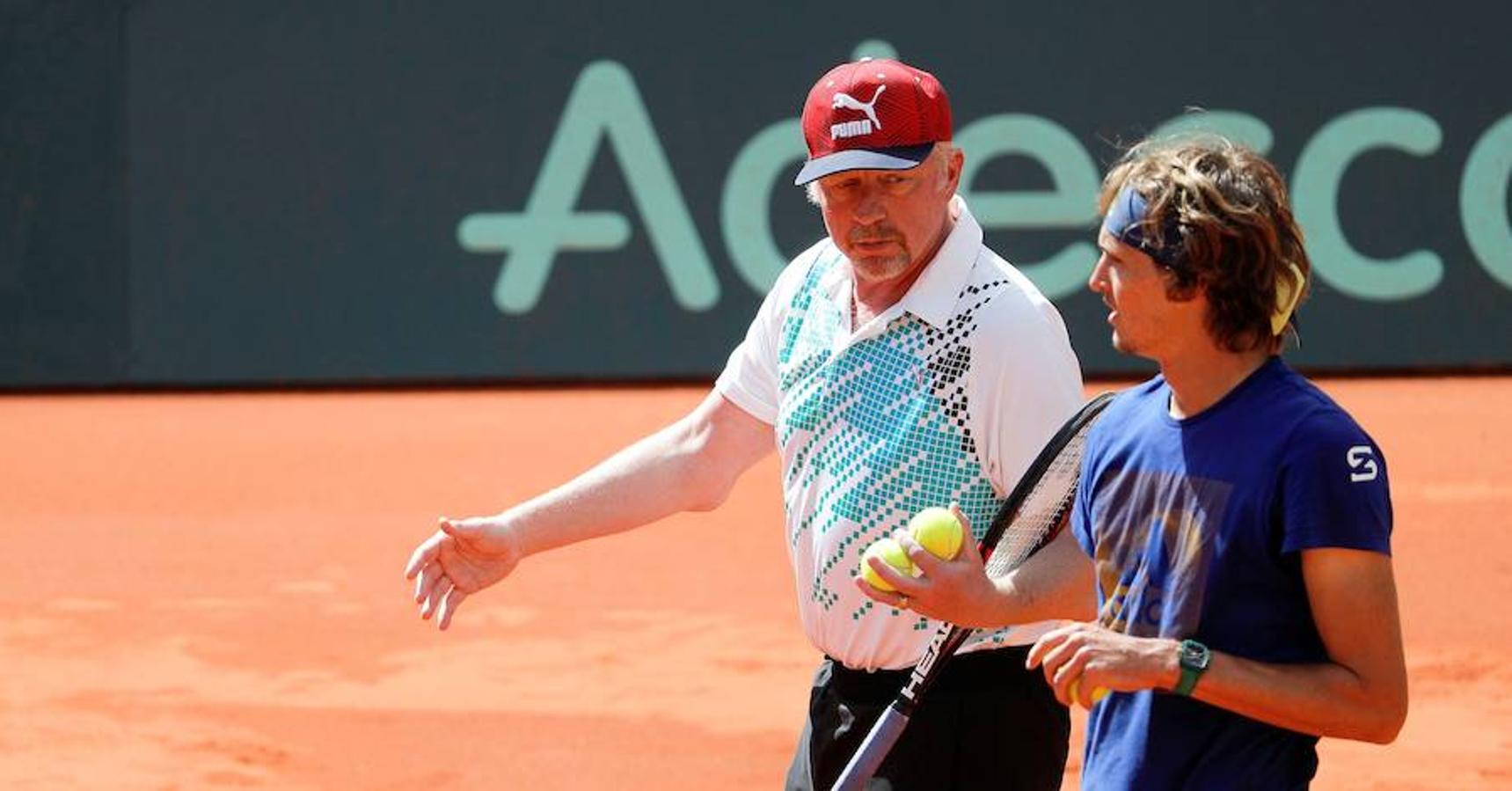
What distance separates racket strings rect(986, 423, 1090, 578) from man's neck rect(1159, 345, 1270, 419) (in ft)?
1.50

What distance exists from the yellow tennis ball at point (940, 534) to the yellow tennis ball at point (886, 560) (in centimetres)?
3

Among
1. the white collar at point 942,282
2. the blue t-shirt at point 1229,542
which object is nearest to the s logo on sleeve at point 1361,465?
the blue t-shirt at point 1229,542

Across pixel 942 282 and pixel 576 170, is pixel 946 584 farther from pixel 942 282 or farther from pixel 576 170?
pixel 576 170

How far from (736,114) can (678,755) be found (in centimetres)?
929

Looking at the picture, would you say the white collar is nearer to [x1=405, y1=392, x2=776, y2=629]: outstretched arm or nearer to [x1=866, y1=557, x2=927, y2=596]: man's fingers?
[x1=405, y1=392, x2=776, y2=629]: outstretched arm

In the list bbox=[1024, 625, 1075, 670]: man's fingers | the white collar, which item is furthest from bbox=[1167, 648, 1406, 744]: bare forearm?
the white collar

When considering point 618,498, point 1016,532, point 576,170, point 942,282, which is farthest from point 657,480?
point 576,170

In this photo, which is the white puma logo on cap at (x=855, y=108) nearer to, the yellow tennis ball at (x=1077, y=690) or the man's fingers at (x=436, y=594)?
the man's fingers at (x=436, y=594)

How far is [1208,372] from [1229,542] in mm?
204

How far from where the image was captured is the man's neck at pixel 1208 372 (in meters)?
2.55

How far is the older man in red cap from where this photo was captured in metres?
3.25

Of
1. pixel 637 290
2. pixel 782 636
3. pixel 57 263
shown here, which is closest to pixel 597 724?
pixel 782 636

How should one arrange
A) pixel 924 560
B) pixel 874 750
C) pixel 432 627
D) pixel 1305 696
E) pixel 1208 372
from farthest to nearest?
pixel 432 627 < pixel 874 750 < pixel 924 560 < pixel 1208 372 < pixel 1305 696

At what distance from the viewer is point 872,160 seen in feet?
10.9
